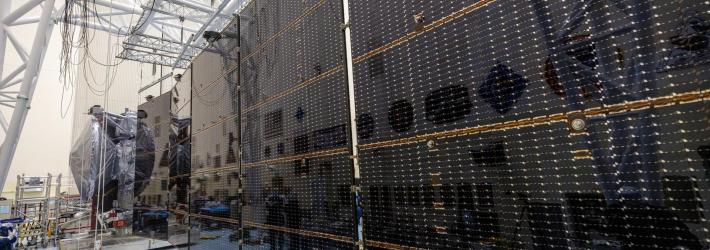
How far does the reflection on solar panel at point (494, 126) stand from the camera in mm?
1515

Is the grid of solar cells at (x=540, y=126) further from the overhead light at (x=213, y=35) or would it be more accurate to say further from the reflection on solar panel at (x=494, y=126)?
the overhead light at (x=213, y=35)

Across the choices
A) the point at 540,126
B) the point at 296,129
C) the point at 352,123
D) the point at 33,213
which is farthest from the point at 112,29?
the point at 540,126

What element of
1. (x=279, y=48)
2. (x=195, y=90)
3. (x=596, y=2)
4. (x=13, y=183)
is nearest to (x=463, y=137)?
(x=596, y=2)

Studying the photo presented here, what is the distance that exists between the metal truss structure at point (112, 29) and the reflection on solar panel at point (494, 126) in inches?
124

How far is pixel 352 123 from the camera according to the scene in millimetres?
3283

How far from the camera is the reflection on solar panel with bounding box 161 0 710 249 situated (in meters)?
1.51

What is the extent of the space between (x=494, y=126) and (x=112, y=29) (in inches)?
520

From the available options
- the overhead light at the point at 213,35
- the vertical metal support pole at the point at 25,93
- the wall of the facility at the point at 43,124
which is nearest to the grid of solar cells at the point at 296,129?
the overhead light at the point at 213,35

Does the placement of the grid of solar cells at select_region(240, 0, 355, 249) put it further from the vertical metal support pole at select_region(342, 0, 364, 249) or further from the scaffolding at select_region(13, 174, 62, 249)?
the scaffolding at select_region(13, 174, 62, 249)

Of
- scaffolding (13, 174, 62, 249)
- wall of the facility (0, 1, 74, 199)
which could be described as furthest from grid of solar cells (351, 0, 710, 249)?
wall of the facility (0, 1, 74, 199)

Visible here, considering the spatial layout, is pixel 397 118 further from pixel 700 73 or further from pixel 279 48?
pixel 279 48

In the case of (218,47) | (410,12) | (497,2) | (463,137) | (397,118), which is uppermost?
(218,47)

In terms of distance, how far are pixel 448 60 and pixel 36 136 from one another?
2275 centimetres

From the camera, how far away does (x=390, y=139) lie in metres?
2.85
